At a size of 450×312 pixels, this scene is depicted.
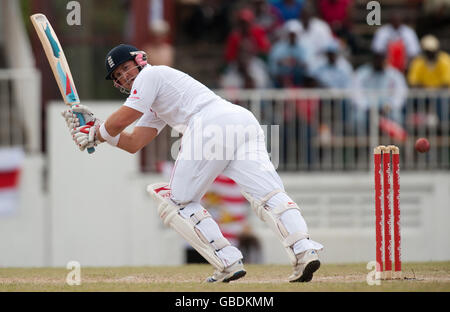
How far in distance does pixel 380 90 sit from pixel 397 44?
3.90 ft

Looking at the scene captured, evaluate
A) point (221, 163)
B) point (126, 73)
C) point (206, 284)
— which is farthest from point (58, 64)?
point (206, 284)

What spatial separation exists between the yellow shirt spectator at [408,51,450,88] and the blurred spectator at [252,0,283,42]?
223 cm

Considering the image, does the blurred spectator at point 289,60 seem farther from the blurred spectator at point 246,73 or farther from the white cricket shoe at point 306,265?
the white cricket shoe at point 306,265

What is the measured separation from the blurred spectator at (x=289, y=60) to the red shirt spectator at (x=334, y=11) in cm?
96

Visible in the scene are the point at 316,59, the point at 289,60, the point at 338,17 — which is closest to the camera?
the point at 289,60

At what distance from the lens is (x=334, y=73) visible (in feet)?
51.8

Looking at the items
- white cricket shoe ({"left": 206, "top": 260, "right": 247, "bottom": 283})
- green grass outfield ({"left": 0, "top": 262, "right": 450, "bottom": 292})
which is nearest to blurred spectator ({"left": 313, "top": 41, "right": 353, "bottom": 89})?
green grass outfield ({"left": 0, "top": 262, "right": 450, "bottom": 292})

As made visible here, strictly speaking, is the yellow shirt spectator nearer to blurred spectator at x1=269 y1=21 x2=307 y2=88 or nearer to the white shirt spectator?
the white shirt spectator

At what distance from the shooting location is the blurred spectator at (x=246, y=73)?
15.8 meters

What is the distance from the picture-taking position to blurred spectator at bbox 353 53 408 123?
15172mm

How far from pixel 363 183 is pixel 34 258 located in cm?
498

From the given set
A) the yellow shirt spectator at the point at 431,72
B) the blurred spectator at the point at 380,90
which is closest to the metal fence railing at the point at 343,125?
Answer: the blurred spectator at the point at 380,90

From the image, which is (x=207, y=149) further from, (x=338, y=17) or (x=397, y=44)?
(x=338, y=17)

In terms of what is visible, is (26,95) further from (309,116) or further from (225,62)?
(309,116)
